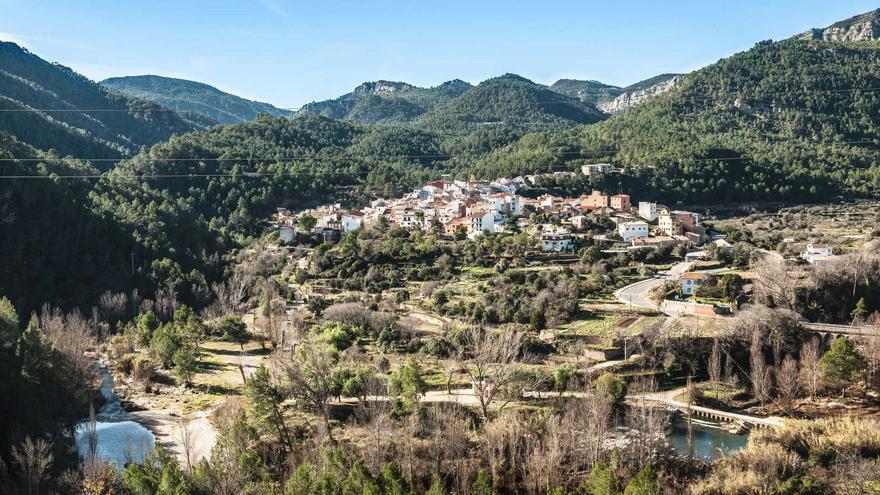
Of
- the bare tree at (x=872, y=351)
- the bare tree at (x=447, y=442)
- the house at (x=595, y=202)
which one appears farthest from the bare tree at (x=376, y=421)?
the house at (x=595, y=202)

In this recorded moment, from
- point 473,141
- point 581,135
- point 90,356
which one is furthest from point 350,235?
point 473,141

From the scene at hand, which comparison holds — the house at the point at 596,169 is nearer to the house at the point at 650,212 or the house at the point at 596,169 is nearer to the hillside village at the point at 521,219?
the hillside village at the point at 521,219

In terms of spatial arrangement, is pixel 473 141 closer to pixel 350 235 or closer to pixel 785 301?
pixel 350 235

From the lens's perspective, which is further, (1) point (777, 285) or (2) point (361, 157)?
(2) point (361, 157)

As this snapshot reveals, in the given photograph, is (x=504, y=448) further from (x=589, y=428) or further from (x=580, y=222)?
(x=580, y=222)

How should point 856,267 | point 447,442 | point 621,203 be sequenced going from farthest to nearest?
point 621,203 → point 856,267 → point 447,442

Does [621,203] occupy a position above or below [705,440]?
above

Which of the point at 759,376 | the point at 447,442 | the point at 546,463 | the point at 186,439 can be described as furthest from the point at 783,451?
the point at 186,439
